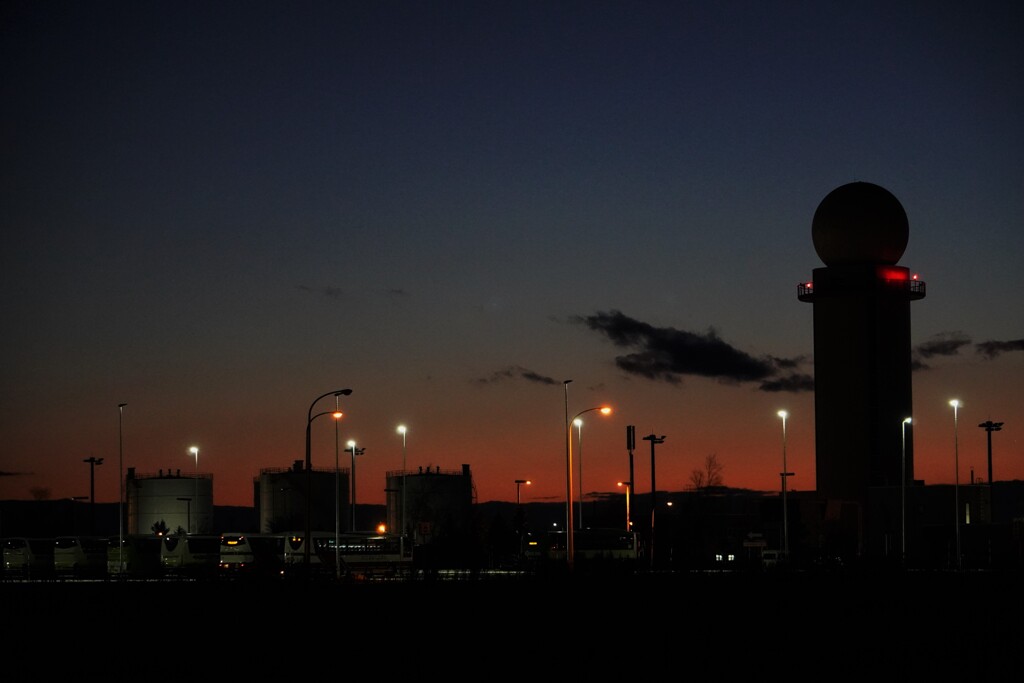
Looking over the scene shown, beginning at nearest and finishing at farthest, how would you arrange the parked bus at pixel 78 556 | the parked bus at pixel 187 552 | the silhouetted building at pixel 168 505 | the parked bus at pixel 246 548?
1. the parked bus at pixel 246 548
2. the parked bus at pixel 187 552
3. the parked bus at pixel 78 556
4. the silhouetted building at pixel 168 505

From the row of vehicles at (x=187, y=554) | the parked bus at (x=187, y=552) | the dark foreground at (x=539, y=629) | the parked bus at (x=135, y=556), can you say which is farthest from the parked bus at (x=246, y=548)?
the dark foreground at (x=539, y=629)

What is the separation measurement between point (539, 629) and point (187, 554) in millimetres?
42171

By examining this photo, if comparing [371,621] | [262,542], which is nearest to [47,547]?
[262,542]

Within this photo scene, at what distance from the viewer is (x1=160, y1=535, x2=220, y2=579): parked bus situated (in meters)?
68.8

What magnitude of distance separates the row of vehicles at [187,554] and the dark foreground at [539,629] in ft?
67.1

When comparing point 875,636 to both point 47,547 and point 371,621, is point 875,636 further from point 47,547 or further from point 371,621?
point 47,547

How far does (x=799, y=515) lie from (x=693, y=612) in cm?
6170

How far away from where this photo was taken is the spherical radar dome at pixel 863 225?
278 ft

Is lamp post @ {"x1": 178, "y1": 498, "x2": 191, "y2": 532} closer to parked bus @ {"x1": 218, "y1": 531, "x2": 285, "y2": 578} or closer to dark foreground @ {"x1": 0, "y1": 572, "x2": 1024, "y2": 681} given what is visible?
parked bus @ {"x1": 218, "y1": 531, "x2": 285, "y2": 578}

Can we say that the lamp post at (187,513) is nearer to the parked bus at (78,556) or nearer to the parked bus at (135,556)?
the parked bus at (78,556)

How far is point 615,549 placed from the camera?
71.4 metres

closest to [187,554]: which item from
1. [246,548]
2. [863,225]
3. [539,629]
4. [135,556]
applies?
[135,556]

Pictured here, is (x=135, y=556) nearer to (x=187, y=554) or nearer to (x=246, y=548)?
(x=187, y=554)

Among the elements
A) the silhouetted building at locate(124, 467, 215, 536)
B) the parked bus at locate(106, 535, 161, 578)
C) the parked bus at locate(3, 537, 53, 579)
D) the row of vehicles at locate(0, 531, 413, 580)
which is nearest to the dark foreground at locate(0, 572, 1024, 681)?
the row of vehicles at locate(0, 531, 413, 580)
